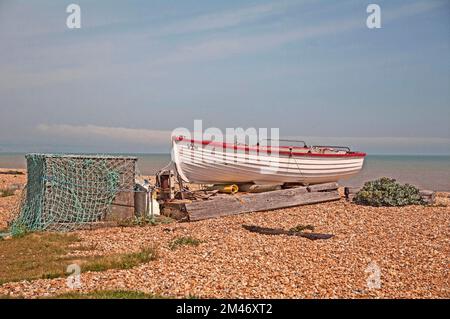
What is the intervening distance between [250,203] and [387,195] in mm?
4808

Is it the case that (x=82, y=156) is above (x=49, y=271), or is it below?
above

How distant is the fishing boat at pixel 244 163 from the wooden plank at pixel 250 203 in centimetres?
163

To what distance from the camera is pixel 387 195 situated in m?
16.6

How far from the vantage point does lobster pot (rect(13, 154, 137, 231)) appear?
508 inches

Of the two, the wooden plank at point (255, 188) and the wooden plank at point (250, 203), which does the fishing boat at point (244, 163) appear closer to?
the wooden plank at point (255, 188)

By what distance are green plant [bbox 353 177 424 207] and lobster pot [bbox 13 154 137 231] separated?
7736 millimetres

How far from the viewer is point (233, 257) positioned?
9477mm

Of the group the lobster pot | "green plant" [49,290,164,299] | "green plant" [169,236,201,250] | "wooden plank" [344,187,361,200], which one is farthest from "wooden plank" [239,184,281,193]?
"green plant" [49,290,164,299]

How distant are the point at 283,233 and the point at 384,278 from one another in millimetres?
3712

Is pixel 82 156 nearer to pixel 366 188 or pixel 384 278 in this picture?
pixel 384 278

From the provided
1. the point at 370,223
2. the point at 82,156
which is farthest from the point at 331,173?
the point at 82,156

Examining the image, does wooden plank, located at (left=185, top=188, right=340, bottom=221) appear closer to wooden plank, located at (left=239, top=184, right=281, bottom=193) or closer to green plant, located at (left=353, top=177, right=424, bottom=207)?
green plant, located at (left=353, top=177, right=424, bottom=207)

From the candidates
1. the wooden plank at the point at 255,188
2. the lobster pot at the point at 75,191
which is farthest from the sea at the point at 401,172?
the wooden plank at the point at 255,188

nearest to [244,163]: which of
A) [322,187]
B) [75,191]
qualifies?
[322,187]
